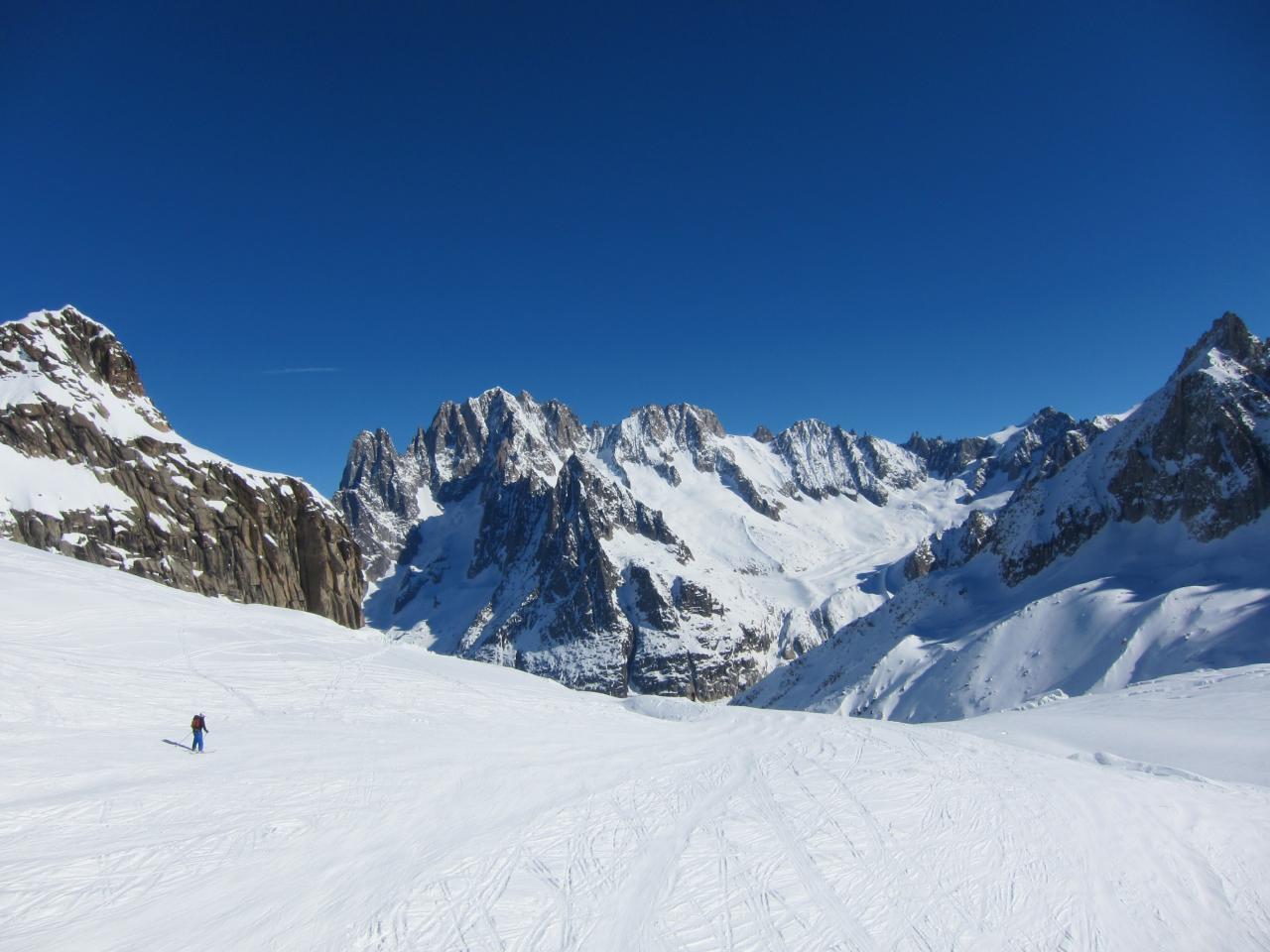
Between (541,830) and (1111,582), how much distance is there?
87258 millimetres

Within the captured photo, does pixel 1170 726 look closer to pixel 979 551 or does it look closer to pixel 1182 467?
pixel 1182 467

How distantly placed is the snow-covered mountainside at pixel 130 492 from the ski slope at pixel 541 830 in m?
34.8

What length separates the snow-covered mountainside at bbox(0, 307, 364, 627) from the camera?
5262cm

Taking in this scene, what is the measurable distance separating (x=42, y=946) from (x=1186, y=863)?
21009mm

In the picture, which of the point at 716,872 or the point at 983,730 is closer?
the point at 716,872

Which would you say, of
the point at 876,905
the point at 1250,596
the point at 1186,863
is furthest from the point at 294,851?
the point at 1250,596

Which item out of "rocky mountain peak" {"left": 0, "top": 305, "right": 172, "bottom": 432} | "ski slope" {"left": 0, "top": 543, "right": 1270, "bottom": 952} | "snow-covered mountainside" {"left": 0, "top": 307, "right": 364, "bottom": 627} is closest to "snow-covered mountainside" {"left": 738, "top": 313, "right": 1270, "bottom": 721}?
"ski slope" {"left": 0, "top": 543, "right": 1270, "bottom": 952}

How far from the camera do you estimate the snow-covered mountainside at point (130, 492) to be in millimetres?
52625

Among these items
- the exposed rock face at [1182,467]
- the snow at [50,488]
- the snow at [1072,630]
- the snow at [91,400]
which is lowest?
the snow at [1072,630]

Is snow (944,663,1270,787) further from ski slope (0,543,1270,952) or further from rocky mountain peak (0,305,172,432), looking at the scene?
rocky mountain peak (0,305,172,432)

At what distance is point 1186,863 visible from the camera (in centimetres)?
1438

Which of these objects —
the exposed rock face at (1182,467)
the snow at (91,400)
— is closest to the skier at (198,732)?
the snow at (91,400)

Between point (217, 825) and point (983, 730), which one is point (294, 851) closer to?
point (217, 825)

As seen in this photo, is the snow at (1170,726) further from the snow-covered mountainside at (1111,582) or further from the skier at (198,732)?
the snow-covered mountainside at (1111,582)
